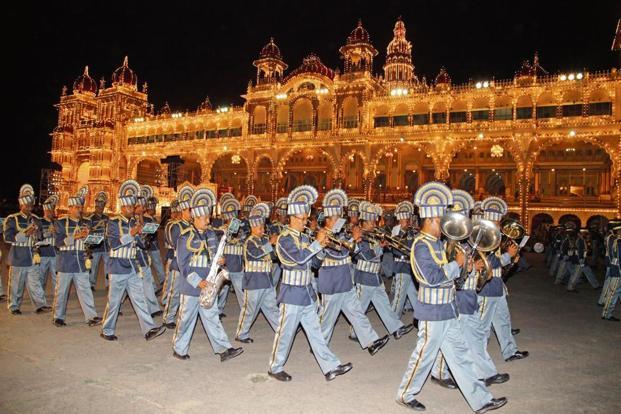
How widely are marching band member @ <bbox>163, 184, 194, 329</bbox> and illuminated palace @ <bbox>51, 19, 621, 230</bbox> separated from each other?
2239 cm

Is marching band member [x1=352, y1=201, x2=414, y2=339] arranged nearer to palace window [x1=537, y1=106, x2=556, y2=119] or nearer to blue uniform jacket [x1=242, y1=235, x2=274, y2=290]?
blue uniform jacket [x1=242, y1=235, x2=274, y2=290]

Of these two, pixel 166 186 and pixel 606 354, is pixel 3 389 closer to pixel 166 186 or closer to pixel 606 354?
pixel 606 354

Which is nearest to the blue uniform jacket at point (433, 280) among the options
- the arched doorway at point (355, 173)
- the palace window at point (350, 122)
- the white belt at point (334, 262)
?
the white belt at point (334, 262)

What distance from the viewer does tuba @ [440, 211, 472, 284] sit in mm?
4453

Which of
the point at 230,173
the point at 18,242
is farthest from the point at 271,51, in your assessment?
the point at 18,242

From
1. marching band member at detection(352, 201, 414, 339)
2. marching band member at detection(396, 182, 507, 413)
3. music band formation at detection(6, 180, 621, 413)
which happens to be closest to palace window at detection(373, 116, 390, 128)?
music band formation at detection(6, 180, 621, 413)

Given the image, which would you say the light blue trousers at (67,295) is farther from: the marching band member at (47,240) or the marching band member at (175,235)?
the marching band member at (47,240)

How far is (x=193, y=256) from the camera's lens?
5879mm

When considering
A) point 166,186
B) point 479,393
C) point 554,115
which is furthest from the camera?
point 166,186

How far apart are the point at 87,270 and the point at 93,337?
139 centimetres

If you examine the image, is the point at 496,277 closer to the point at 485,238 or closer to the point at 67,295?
the point at 485,238

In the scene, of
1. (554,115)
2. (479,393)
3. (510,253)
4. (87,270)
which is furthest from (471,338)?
(554,115)

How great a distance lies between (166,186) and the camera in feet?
141

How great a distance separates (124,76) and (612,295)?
47.3 meters
